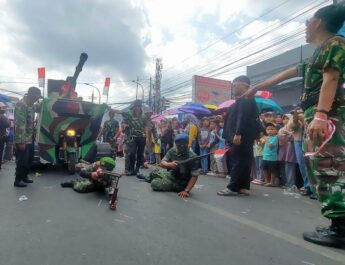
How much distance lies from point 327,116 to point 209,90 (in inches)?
1041

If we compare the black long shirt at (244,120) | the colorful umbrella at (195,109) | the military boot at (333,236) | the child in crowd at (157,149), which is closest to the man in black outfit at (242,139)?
the black long shirt at (244,120)

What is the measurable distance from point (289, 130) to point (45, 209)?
5.20 meters

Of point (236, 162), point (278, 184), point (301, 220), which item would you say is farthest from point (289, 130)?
point (301, 220)

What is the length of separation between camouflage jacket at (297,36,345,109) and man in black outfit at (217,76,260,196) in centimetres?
272

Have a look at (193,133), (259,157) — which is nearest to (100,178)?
(259,157)

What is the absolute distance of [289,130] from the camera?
7.89 m

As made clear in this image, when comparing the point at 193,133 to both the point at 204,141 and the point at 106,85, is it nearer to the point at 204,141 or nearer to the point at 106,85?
the point at 204,141

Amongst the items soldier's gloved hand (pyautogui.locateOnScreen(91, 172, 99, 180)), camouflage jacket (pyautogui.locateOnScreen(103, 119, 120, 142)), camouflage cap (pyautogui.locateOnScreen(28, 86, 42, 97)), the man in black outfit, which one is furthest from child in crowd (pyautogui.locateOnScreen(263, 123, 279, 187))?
camouflage jacket (pyautogui.locateOnScreen(103, 119, 120, 142))

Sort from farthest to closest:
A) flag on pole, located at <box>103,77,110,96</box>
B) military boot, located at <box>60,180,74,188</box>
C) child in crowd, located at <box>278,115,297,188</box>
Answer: flag on pole, located at <box>103,77,110,96</box>, child in crowd, located at <box>278,115,297,188</box>, military boot, located at <box>60,180,74,188</box>

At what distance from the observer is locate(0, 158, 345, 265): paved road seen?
2994 mm

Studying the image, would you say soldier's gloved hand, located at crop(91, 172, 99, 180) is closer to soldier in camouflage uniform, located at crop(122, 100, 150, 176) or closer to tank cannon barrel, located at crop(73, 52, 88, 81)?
soldier in camouflage uniform, located at crop(122, 100, 150, 176)

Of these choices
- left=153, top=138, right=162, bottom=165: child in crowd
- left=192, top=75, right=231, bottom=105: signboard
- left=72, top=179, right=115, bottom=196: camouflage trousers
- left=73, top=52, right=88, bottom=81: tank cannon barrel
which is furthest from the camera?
left=192, top=75, right=231, bottom=105: signboard

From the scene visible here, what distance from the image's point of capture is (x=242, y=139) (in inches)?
254

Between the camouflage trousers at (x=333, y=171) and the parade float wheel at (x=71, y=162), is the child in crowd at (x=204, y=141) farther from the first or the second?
the camouflage trousers at (x=333, y=171)
